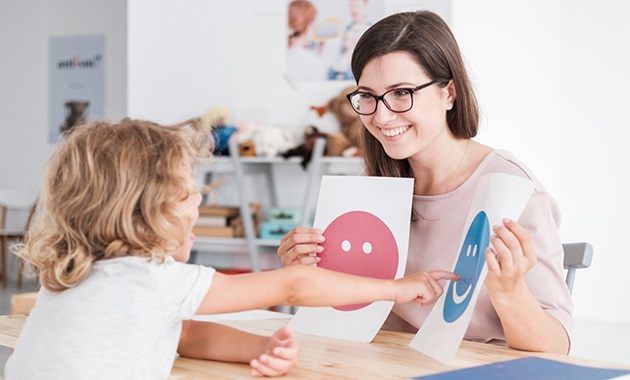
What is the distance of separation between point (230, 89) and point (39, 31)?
3229mm

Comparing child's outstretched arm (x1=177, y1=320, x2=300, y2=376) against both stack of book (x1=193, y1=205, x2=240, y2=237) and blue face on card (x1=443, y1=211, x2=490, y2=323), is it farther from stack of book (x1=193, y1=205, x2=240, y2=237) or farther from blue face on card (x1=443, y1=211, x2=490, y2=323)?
stack of book (x1=193, y1=205, x2=240, y2=237)

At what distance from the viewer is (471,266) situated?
1381 millimetres

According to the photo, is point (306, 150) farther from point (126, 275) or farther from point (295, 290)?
point (126, 275)

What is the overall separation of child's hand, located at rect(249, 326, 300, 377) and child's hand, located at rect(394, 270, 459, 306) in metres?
0.20

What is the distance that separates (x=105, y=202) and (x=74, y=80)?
21.9 feet

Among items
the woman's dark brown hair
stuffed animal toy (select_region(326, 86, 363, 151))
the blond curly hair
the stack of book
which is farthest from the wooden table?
the stack of book

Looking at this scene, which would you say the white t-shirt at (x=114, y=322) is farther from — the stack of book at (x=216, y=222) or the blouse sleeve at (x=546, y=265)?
the stack of book at (x=216, y=222)

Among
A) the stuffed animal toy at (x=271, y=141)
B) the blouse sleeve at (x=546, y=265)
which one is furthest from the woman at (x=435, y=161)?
the stuffed animal toy at (x=271, y=141)

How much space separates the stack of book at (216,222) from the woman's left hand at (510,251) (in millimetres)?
3779

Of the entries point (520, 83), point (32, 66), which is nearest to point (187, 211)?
point (520, 83)

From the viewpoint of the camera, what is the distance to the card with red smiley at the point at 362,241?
1623 millimetres

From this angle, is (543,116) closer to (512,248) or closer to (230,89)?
(230,89)

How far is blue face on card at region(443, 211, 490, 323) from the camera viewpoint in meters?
1.34

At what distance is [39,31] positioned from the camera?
25.1 feet
